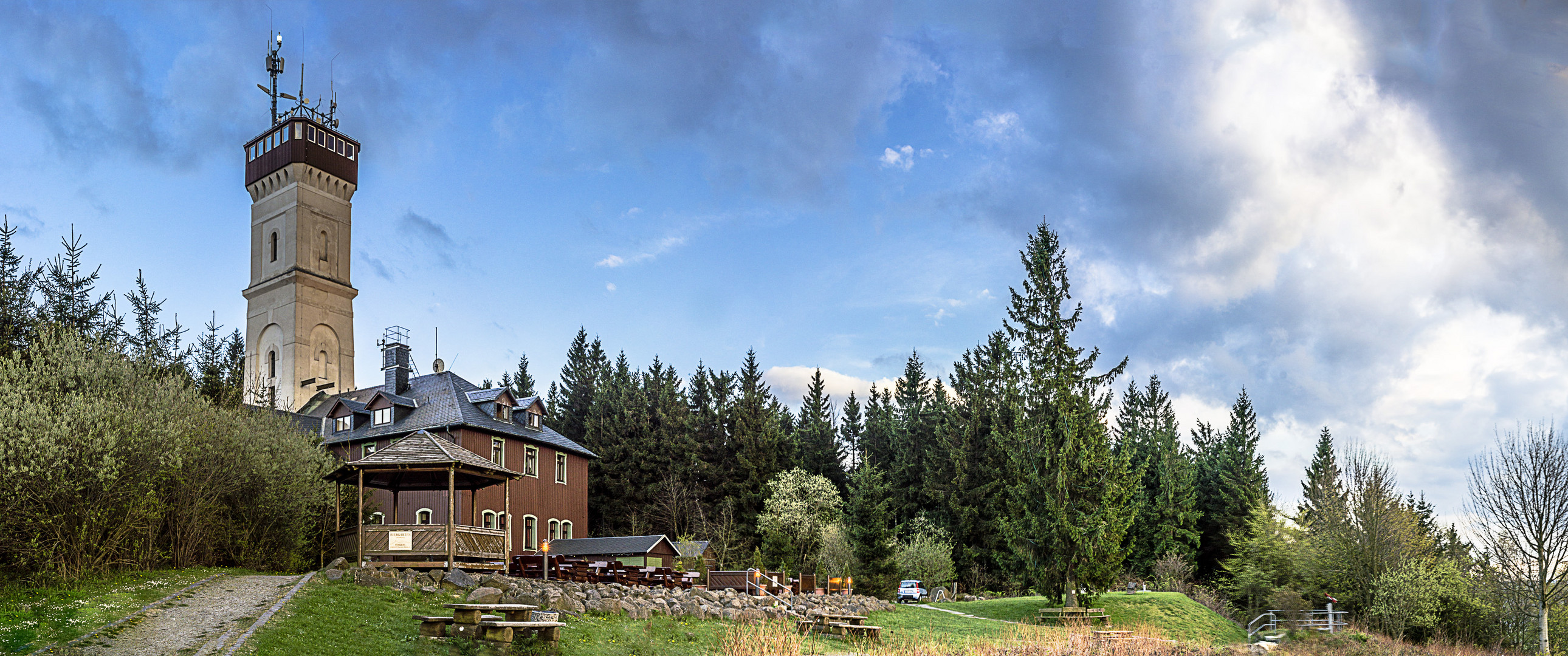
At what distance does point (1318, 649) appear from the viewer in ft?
84.2

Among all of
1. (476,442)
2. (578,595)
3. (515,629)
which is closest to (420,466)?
(578,595)

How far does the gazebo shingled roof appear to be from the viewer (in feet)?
72.8

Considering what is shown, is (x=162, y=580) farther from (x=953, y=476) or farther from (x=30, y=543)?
(x=953, y=476)

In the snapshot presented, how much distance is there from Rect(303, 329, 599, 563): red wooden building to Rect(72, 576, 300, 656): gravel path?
17478 mm

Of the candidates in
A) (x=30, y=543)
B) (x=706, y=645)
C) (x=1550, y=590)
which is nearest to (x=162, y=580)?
(x=30, y=543)

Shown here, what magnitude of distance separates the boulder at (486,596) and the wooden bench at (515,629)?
250cm

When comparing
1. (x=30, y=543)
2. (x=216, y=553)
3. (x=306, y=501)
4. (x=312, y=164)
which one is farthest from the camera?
(x=312, y=164)

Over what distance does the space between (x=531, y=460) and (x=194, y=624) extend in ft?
83.7

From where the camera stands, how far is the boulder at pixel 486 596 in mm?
16828

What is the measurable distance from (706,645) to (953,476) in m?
36.5

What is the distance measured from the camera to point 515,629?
47.4 ft

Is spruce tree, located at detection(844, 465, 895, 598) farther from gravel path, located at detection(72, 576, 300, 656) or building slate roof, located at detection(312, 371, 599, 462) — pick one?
gravel path, located at detection(72, 576, 300, 656)

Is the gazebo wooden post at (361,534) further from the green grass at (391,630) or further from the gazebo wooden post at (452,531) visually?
the green grass at (391,630)

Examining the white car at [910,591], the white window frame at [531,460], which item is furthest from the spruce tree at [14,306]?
the white car at [910,591]
